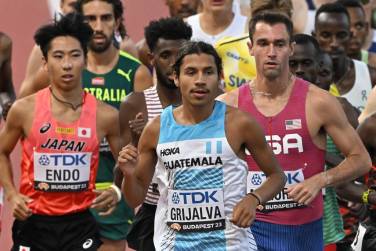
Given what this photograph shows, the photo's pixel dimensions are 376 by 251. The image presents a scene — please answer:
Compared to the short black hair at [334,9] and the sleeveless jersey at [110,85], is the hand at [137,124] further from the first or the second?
the short black hair at [334,9]

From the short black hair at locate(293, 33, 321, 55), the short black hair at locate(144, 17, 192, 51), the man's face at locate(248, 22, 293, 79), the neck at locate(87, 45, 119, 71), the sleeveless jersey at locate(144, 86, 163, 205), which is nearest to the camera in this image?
the man's face at locate(248, 22, 293, 79)

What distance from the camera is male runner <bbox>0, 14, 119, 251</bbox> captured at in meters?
10.4

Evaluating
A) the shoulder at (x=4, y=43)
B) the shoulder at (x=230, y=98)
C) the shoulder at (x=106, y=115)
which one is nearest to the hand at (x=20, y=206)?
the shoulder at (x=106, y=115)

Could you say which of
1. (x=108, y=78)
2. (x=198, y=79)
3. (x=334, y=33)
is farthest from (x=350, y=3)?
(x=198, y=79)

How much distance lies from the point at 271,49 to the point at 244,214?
155cm

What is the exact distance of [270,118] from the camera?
9.54 meters

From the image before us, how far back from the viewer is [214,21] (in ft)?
43.1

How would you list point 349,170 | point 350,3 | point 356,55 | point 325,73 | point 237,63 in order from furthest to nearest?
point 350,3 < point 356,55 < point 237,63 < point 325,73 < point 349,170

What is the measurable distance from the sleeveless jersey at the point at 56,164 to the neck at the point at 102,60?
5.92ft

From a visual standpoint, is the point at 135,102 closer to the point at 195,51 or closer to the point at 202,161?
the point at 195,51

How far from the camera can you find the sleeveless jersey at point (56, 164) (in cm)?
1037

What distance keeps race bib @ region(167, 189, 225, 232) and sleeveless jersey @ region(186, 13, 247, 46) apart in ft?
14.2

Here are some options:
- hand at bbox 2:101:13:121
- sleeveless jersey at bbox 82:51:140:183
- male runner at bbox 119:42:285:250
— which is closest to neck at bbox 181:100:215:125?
male runner at bbox 119:42:285:250

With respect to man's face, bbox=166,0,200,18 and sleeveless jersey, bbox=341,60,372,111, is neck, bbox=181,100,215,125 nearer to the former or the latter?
sleeveless jersey, bbox=341,60,372,111
